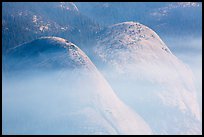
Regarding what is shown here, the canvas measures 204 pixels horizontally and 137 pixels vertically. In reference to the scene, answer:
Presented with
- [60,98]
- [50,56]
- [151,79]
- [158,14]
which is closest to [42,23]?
[50,56]

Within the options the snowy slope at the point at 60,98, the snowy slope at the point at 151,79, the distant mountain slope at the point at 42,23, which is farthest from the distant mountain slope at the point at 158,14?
the snowy slope at the point at 60,98

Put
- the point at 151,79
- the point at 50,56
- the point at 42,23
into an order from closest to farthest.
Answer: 1. the point at 50,56
2. the point at 151,79
3. the point at 42,23

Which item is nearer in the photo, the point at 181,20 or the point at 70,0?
the point at 70,0

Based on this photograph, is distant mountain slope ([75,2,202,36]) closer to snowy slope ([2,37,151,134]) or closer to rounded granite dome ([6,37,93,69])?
rounded granite dome ([6,37,93,69])

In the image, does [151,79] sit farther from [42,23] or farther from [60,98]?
[42,23]

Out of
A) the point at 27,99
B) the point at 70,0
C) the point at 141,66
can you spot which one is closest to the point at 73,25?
the point at 70,0

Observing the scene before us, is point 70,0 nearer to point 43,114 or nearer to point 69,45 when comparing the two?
point 69,45

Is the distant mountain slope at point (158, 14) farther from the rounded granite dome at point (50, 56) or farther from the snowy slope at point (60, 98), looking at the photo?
the snowy slope at point (60, 98)
